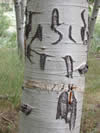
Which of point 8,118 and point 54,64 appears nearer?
point 54,64

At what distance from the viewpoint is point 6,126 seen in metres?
2.40

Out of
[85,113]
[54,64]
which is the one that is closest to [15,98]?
[85,113]

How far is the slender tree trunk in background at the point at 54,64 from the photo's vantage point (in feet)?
3.50

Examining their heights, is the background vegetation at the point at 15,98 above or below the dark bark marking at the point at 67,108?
below

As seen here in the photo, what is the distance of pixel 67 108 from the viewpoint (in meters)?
1.13

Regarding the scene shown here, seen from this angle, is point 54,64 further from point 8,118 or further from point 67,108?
point 8,118

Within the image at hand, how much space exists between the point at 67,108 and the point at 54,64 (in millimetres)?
184

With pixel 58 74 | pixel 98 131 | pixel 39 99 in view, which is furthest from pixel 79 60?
pixel 98 131

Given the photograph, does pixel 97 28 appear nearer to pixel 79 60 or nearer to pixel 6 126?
pixel 6 126

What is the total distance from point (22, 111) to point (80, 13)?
446 mm

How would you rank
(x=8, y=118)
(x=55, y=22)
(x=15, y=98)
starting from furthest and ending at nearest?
(x=15, y=98)
(x=8, y=118)
(x=55, y=22)

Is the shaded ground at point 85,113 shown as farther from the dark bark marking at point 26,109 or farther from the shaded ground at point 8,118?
the dark bark marking at point 26,109

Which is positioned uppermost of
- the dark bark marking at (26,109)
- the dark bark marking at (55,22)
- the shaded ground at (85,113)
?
the dark bark marking at (55,22)

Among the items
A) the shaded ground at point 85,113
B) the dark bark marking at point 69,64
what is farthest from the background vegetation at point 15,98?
the dark bark marking at point 69,64
